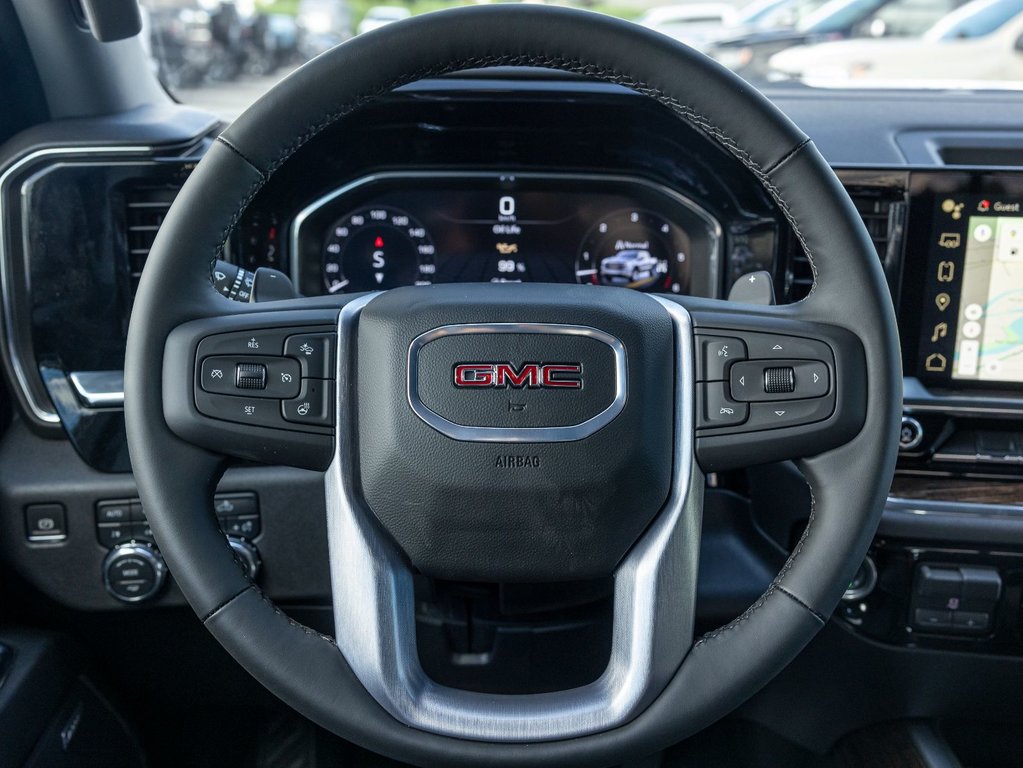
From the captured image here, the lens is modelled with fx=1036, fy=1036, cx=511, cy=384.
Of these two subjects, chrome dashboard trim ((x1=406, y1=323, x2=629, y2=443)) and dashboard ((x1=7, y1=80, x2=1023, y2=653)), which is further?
dashboard ((x1=7, y1=80, x2=1023, y2=653))

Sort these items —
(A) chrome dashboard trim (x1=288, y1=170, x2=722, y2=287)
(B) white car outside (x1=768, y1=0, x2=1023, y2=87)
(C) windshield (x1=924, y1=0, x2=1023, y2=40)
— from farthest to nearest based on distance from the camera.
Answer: (C) windshield (x1=924, y1=0, x2=1023, y2=40) < (B) white car outside (x1=768, y1=0, x2=1023, y2=87) < (A) chrome dashboard trim (x1=288, y1=170, x2=722, y2=287)

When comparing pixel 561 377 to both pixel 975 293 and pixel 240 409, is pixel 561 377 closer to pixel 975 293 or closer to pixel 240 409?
pixel 240 409

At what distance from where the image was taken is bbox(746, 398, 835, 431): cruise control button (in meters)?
0.98

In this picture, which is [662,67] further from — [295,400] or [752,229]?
[752,229]

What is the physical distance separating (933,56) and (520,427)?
2.20 metres

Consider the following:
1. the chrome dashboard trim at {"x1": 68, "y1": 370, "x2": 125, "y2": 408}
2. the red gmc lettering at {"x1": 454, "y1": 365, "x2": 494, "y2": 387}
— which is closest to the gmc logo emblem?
the red gmc lettering at {"x1": 454, "y1": 365, "x2": 494, "y2": 387}

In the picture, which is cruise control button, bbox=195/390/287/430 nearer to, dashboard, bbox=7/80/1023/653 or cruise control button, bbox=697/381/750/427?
cruise control button, bbox=697/381/750/427

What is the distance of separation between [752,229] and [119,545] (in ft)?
3.40

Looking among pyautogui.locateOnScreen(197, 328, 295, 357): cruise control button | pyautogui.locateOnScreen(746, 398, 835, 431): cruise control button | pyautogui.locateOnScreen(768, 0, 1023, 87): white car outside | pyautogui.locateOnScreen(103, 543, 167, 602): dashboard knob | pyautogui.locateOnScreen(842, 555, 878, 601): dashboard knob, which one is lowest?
pyautogui.locateOnScreen(842, 555, 878, 601): dashboard knob

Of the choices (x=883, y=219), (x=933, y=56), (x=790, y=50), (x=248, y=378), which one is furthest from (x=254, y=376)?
(x=933, y=56)

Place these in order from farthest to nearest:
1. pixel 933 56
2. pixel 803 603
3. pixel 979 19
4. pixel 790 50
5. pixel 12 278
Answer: pixel 979 19 → pixel 933 56 → pixel 790 50 → pixel 12 278 → pixel 803 603

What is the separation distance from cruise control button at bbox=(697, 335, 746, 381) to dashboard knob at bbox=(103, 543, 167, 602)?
84 centimetres

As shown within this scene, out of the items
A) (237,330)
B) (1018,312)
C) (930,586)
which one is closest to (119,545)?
(237,330)

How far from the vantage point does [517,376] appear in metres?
0.97
